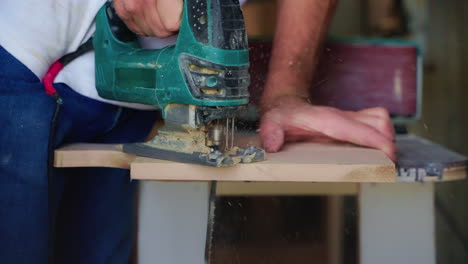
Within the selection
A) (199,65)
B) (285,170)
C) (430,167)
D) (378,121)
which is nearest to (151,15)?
(199,65)

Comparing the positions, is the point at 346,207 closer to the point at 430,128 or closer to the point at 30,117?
the point at 30,117

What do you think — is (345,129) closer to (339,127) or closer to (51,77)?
(339,127)

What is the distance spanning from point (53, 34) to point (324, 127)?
1.86 feet

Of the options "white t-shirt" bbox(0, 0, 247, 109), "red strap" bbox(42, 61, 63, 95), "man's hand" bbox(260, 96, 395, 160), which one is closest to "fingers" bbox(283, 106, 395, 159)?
"man's hand" bbox(260, 96, 395, 160)

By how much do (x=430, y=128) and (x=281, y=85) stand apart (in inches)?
81.6

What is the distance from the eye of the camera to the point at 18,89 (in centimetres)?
121

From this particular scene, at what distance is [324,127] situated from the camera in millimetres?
1282

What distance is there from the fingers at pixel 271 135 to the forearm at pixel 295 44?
156 millimetres

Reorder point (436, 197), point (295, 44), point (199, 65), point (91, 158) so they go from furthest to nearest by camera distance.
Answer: point (436, 197) → point (295, 44) → point (91, 158) → point (199, 65)

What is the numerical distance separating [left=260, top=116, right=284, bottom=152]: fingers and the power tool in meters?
0.08

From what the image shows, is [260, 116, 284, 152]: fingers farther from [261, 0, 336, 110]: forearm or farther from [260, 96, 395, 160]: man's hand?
[261, 0, 336, 110]: forearm

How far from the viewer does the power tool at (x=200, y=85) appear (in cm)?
108

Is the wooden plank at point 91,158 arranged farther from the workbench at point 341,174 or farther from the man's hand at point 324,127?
the man's hand at point 324,127

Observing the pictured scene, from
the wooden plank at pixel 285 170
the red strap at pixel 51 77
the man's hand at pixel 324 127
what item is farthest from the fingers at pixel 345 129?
the red strap at pixel 51 77
